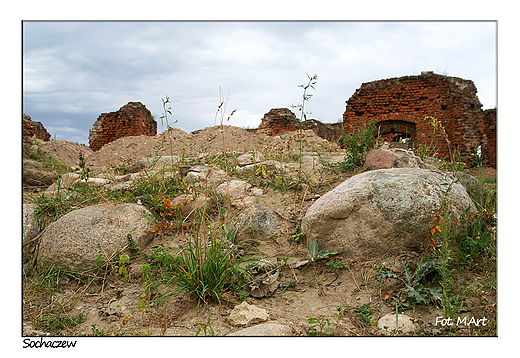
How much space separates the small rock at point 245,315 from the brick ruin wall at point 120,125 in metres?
14.7

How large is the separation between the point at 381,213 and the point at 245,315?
1449 millimetres

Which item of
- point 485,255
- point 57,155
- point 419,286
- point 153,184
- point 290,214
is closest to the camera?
point 419,286

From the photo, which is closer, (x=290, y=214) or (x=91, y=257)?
(x=91, y=257)

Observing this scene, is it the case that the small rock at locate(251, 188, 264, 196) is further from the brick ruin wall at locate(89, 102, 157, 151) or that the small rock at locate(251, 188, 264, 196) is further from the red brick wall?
the red brick wall

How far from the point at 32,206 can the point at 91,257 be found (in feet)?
4.38

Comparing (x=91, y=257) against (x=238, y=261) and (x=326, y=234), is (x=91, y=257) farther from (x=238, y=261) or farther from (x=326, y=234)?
(x=326, y=234)

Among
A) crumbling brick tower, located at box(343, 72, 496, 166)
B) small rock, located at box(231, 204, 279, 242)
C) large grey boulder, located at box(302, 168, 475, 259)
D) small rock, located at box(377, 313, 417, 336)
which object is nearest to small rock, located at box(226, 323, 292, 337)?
small rock, located at box(377, 313, 417, 336)

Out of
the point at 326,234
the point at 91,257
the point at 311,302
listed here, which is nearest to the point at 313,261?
the point at 326,234

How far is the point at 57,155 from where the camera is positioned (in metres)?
12.1

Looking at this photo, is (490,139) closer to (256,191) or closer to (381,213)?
(256,191)

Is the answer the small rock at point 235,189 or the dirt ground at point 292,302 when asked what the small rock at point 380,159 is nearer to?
the dirt ground at point 292,302

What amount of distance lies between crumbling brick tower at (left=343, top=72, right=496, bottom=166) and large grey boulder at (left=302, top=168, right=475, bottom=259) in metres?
9.02

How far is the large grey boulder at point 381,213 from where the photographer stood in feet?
8.68

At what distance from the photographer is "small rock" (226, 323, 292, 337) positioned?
190cm
